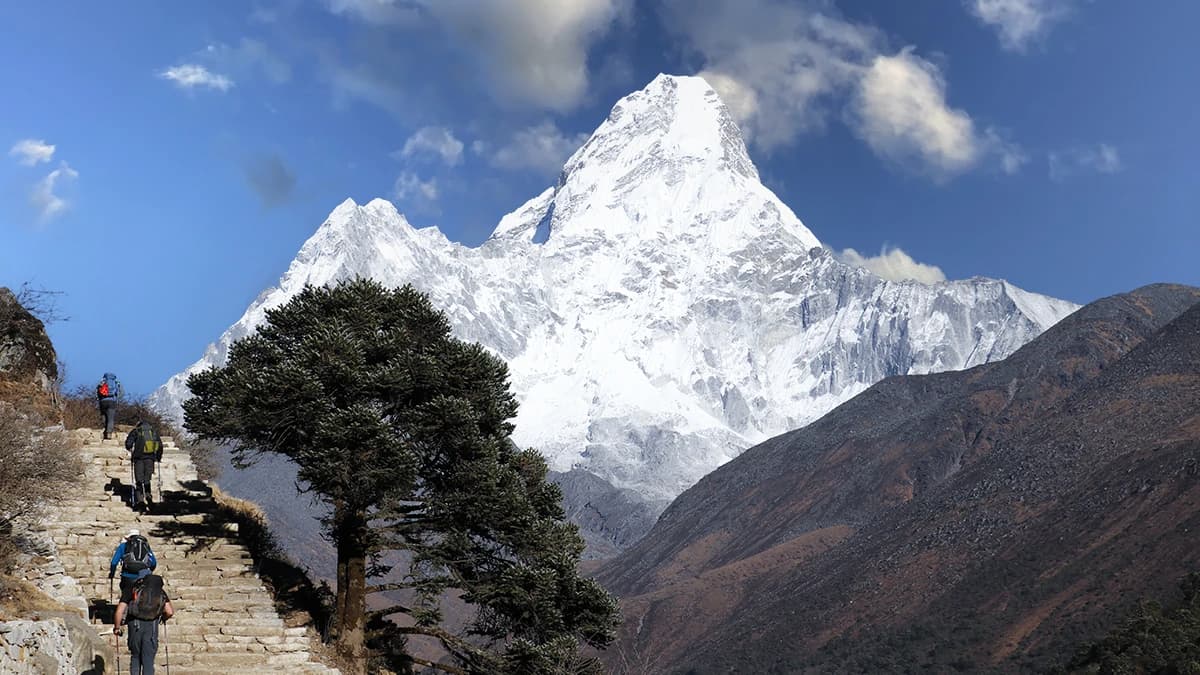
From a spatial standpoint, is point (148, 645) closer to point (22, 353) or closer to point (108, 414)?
point (108, 414)

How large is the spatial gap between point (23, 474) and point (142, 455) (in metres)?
6.04

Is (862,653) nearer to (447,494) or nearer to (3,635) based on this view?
(447,494)

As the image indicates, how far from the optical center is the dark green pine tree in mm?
24703

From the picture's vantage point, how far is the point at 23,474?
20.6 m

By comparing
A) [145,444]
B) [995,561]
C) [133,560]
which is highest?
[995,561]

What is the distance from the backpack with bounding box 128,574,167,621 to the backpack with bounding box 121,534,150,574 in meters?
0.80

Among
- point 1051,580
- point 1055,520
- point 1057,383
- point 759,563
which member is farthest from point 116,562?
point 1057,383

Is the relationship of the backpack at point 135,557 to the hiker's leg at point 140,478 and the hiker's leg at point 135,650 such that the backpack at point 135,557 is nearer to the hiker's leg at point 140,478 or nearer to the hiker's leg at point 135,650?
the hiker's leg at point 135,650

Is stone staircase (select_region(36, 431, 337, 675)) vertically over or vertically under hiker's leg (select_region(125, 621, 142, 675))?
over

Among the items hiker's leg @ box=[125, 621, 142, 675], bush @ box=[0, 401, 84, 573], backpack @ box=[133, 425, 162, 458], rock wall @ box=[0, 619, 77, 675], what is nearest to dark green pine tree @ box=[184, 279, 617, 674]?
backpack @ box=[133, 425, 162, 458]

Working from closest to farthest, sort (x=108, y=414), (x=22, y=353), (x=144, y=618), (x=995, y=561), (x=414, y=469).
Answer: (x=144, y=618)
(x=414, y=469)
(x=108, y=414)
(x=22, y=353)
(x=995, y=561)

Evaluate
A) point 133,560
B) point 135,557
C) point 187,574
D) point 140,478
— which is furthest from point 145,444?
point 133,560

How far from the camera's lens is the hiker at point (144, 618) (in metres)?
16.7

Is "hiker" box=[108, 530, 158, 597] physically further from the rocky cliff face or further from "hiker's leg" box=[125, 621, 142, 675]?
the rocky cliff face
